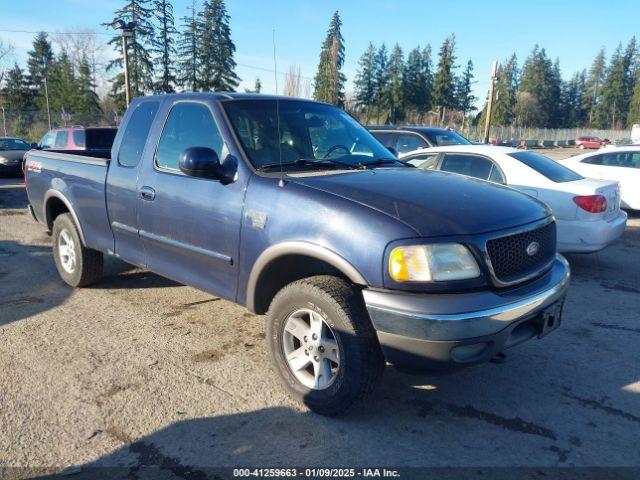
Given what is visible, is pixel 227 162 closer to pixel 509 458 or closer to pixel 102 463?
pixel 102 463

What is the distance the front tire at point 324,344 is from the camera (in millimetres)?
2807

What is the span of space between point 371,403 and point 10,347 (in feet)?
9.48

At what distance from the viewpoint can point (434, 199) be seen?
2990 millimetres

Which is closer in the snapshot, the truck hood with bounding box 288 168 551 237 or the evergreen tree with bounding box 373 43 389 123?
the truck hood with bounding box 288 168 551 237

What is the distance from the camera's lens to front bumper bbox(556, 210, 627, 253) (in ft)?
20.0

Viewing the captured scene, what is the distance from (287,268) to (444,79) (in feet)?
282

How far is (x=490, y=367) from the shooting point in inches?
148

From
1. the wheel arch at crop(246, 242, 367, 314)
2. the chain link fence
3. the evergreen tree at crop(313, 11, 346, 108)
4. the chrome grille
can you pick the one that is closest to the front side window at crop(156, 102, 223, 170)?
the wheel arch at crop(246, 242, 367, 314)

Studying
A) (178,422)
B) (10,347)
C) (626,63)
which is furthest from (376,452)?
(626,63)

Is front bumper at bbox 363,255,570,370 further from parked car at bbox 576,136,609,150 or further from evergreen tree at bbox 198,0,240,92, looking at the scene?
parked car at bbox 576,136,609,150

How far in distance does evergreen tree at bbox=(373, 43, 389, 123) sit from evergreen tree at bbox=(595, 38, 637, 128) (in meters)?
50.4

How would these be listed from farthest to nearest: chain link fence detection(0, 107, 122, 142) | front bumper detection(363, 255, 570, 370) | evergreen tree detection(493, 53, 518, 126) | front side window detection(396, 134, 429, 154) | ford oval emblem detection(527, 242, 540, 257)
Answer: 1. evergreen tree detection(493, 53, 518, 126)
2. chain link fence detection(0, 107, 122, 142)
3. front side window detection(396, 134, 429, 154)
4. ford oval emblem detection(527, 242, 540, 257)
5. front bumper detection(363, 255, 570, 370)

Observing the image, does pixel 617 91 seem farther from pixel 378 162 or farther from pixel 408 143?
pixel 378 162

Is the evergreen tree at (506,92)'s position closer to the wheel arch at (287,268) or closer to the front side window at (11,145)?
the front side window at (11,145)
